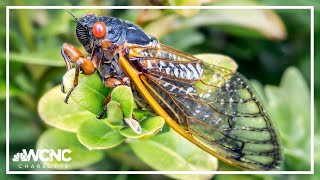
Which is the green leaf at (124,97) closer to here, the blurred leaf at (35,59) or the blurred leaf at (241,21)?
the blurred leaf at (35,59)

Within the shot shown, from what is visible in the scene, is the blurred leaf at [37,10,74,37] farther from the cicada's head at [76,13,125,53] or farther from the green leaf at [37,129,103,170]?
the green leaf at [37,129,103,170]

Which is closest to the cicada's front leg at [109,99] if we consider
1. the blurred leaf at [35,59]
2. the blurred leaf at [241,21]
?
the blurred leaf at [35,59]

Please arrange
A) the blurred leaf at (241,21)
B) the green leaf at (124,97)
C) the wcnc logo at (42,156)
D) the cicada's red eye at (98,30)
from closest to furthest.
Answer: the green leaf at (124,97), the cicada's red eye at (98,30), the wcnc logo at (42,156), the blurred leaf at (241,21)

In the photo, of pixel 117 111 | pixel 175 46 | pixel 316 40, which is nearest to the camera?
pixel 117 111

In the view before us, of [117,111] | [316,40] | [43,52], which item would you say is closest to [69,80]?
[117,111]

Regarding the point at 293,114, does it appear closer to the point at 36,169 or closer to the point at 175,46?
the point at 175,46
